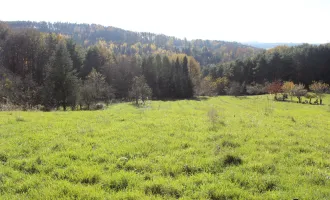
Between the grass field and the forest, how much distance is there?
24076 mm

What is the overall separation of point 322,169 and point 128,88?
7378 cm

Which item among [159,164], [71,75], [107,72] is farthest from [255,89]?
[159,164]

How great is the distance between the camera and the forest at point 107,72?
41156mm

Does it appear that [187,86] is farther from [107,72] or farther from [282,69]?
[282,69]

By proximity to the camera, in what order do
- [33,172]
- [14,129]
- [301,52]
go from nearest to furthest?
[33,172], [14,129], [301,52]

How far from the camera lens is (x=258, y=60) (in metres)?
114

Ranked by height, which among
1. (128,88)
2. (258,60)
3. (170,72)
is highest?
(258,60)

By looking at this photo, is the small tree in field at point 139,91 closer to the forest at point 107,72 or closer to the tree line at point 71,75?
the tree line at point 71,75

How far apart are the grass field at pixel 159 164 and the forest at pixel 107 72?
24.1 metres

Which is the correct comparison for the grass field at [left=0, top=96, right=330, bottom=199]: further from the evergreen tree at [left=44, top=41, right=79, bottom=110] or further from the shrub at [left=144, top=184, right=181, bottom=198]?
the evergreen tree at [left=44, top=41, right=79, bottom=110]

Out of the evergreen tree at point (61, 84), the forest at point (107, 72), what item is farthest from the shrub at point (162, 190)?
the evergreen tree at point (61, 84)

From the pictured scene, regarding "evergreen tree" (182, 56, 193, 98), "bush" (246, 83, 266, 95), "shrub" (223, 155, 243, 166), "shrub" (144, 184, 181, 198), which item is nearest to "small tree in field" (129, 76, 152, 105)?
"evergreen tree" (182, 56, 193, 98)

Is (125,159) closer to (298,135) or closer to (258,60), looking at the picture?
(298,135)

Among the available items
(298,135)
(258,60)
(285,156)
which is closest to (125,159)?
(285,156)
